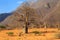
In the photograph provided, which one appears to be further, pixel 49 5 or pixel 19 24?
pixel 49 5

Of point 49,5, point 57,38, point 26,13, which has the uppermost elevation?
point 49,5

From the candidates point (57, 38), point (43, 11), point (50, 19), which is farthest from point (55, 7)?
point (57, 38)

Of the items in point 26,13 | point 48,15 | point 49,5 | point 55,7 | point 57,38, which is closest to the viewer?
point 57,38

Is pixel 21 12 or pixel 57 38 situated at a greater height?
pixel 21 12

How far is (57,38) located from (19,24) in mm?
41901

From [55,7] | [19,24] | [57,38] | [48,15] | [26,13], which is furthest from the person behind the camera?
[55,7]

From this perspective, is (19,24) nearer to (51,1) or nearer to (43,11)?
(43,11)

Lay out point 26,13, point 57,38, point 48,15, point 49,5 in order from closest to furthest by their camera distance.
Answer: point 57,38, point 26,13, point 48,15, point 49,5

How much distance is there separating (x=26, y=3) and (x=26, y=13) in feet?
6.71

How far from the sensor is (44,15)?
90.5 meters

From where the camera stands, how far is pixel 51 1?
4109 inches

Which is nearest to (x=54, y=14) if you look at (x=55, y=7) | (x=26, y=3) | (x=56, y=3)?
(x=55, y=7)

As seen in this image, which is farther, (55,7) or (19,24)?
(55,7)

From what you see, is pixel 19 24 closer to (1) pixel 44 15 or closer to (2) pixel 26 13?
(1) pixel 44 15
